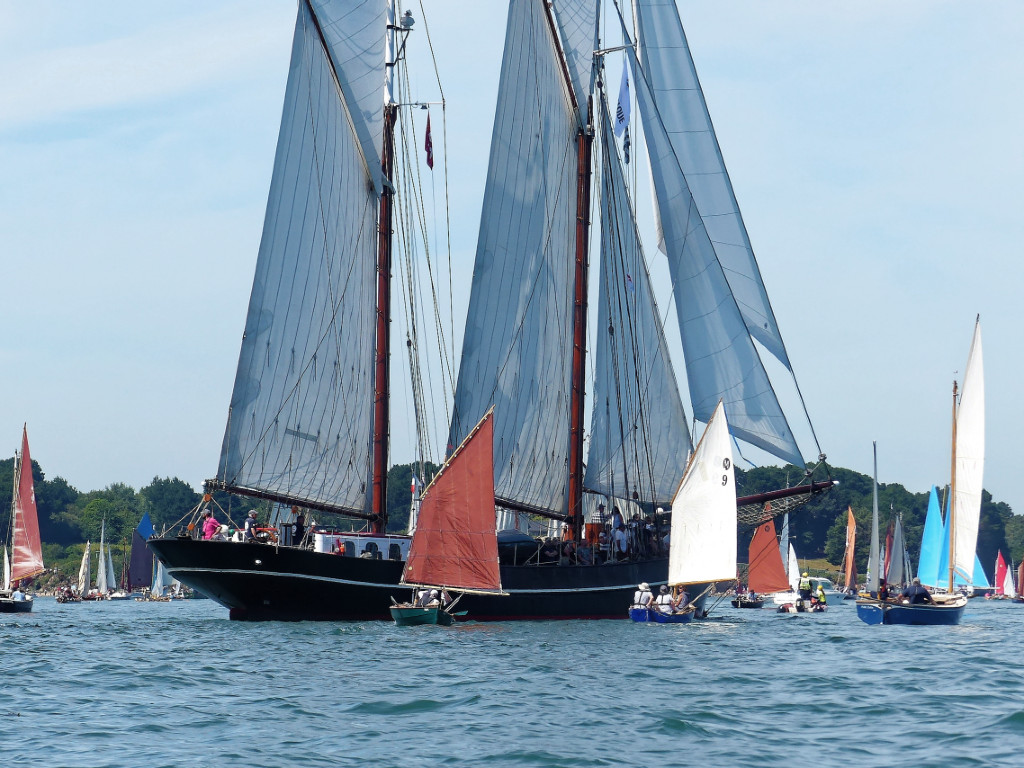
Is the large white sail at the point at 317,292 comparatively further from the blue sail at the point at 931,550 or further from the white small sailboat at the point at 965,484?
the blue sail at the point at 931,550

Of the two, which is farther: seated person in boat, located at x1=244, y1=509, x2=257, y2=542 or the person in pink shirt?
the person in pink shirt

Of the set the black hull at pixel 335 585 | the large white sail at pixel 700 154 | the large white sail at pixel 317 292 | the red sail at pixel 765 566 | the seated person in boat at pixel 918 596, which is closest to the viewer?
the black hull at pixel 335 585

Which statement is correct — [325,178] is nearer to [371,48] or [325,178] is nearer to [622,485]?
[371,48]

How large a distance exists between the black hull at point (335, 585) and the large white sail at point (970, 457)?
15.1 metres

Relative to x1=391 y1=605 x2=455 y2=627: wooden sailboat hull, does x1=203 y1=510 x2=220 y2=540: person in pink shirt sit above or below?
above

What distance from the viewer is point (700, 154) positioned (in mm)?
60844

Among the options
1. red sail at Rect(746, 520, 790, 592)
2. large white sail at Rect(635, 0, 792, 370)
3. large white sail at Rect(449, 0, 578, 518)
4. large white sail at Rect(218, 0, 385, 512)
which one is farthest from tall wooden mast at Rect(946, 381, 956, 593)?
red sail at Rect(746, 520, 790, 592)

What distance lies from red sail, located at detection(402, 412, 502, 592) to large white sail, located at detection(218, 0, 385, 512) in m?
7.39

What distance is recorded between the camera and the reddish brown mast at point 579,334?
58656 millimetres

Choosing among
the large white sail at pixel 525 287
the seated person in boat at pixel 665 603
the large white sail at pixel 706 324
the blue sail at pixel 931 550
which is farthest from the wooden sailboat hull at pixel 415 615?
the blue sail at pixel 931 550

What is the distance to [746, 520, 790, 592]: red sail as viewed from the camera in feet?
309

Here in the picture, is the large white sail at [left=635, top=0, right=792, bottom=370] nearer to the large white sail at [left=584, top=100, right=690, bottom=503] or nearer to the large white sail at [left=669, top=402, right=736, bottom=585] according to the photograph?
the large white sail at [left=584, top=100, right=690, bottom=503]

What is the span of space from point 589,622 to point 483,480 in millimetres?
7660

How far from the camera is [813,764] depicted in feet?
75.9
